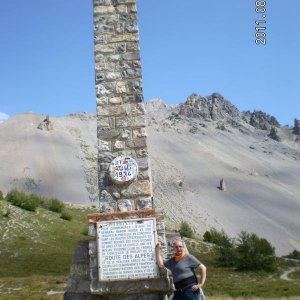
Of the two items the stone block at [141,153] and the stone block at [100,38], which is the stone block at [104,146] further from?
the stone block at [100,38]

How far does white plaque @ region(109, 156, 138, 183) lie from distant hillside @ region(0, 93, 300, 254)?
64.3 meters

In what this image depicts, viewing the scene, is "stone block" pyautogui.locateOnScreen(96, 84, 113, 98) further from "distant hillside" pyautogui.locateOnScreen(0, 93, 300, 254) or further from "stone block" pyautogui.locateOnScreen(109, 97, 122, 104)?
"distant hillside" pyautogui.locateOnScreen(0, 93, 300, 254)

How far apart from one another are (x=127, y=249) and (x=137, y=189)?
130 cm

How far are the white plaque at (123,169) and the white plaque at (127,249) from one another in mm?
970

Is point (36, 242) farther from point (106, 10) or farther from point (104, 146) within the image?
point (106, 10)

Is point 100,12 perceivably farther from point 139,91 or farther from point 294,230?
point 294,230

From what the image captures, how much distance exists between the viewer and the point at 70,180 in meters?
92.5

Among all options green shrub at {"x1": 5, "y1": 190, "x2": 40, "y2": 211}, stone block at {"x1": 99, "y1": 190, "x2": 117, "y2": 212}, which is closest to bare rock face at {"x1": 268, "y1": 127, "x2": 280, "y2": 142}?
green shrub at {"x1": 5, "y1": 190, "x2": 40, "y2": 211}

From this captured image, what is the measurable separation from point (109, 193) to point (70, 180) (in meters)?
85.5

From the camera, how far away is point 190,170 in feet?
350

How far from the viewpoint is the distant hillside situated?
83.1 meters

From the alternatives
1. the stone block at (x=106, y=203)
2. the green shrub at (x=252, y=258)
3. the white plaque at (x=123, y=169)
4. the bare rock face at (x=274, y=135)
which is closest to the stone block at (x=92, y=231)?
the stone block at (x=106, y=203)

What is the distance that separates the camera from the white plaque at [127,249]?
8.03 meters

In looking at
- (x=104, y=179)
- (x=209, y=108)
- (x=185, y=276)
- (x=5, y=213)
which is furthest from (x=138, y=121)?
(x=209, y=108)
